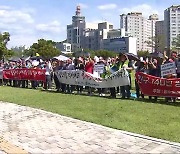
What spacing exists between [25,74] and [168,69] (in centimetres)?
1202

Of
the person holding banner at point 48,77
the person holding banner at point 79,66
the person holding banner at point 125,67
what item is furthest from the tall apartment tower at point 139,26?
the person holding banner at point 125,67

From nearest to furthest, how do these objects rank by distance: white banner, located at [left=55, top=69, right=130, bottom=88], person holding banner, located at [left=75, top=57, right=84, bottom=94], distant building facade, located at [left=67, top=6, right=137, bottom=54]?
white banner, located at [left=55, top=69, right=130, bottom=88]
person holding banner, located at [left=75, top=57, right=84, bottom=94]
distant building facade, located at [left=67, top=6, right=137, bottom=54]

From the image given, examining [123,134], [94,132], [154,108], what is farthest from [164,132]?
[154,108]

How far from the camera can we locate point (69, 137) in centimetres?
796

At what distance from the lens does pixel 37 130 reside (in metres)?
8.86

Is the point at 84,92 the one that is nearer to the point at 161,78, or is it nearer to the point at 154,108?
the point at 161,78

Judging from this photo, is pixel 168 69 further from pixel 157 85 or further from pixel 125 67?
pixel 125 67

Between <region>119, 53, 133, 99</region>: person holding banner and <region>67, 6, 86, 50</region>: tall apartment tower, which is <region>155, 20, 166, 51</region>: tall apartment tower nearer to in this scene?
<region>67, 6, 86, 50</region>: tall apartment tower

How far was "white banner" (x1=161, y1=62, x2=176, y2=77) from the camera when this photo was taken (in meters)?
12.9

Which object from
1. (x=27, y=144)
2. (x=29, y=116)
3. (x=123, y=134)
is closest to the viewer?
(x=27, y=144)

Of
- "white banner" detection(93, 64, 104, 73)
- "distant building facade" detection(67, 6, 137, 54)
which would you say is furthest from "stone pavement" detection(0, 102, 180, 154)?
"distant building facade" detection(67, 6, 137, 54)

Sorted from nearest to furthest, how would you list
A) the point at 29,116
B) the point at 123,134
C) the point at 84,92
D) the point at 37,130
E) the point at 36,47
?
the point at 123,134
the point at 37,130
the point at 29,116
the point at 84,92
the point at 36,47

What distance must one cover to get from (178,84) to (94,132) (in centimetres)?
490

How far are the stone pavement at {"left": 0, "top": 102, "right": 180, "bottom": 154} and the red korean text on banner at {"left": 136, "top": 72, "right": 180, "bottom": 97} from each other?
423 cm
